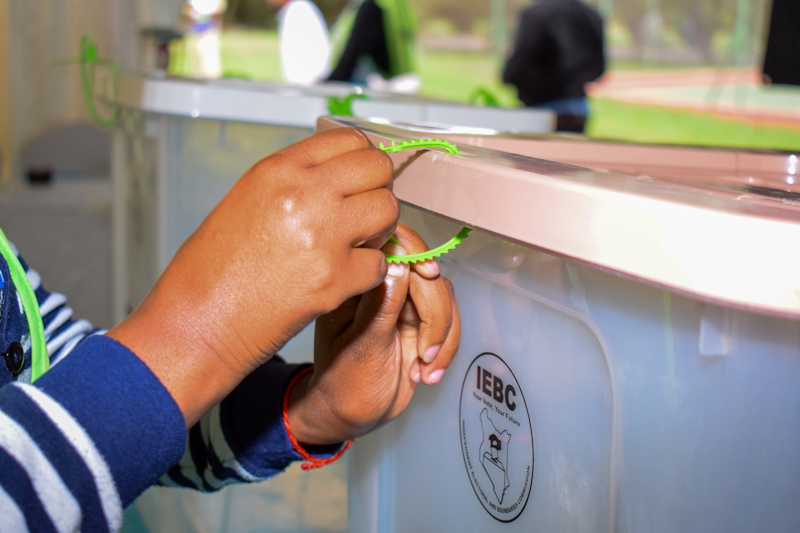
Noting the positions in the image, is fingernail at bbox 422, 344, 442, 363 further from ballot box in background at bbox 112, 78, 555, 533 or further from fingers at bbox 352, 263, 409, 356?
ballot box in background at bbox 112, 78, 555, 533

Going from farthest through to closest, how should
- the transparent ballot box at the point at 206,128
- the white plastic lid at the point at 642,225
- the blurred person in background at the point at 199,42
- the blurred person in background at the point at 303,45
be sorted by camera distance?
1. the blurred person in background at the point at 199,42
2. the blurred person in background at the point at 303,45
3. the transparent ballot box at the point at 206,128
4. the white plastic lid at the point at 642,225

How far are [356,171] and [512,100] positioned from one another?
19.1ft

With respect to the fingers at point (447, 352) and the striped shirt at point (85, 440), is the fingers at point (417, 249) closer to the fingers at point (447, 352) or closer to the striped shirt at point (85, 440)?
the fingers at point (447, 352)

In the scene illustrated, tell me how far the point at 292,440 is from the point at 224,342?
189 mm

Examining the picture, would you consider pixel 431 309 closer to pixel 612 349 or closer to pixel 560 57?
pixel 612 349

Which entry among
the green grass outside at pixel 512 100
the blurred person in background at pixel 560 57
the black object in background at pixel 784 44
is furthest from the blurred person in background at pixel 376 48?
the green grass outside at pixel 512 100

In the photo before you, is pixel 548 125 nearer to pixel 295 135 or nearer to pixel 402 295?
pixel 295 135

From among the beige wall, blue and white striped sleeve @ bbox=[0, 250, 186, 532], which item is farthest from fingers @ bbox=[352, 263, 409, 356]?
the beige wall

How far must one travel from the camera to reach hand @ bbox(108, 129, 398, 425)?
27 cm

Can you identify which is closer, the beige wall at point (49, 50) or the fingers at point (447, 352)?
the fingers at point (447, 352)

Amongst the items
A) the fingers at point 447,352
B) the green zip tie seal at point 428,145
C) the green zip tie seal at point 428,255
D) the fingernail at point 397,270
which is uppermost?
the green zip tie seal at point 428,145

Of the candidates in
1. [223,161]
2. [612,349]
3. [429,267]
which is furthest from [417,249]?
[223,161]

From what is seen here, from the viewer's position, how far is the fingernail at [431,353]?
14.4 inches

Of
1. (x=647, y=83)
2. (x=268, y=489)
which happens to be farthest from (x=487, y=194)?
(x=647, y=83)
